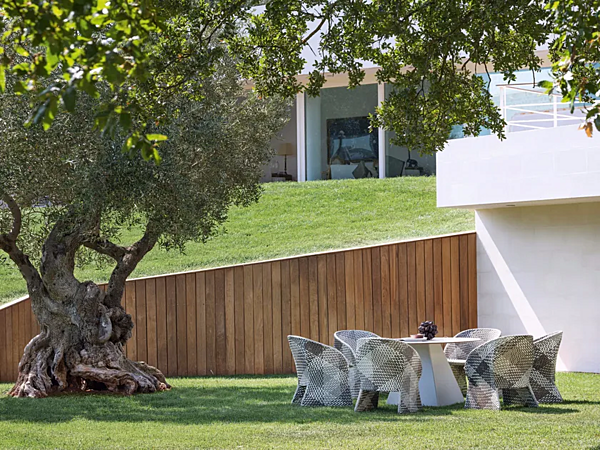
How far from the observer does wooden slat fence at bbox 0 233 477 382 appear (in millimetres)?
11992

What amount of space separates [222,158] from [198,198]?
857mm

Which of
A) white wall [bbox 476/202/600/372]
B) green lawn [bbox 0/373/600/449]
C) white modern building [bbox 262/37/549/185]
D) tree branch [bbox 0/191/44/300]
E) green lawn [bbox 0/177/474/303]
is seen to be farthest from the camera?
white modern building [bbox 262/37/549/185]

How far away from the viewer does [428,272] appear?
13203mm

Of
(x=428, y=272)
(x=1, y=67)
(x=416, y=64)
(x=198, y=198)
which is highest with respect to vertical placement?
(x=416, y=64)

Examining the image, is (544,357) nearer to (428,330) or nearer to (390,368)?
(428,330)

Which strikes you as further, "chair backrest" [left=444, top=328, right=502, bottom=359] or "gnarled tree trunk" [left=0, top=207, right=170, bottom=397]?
"chair backrest" [left=444, top=328, right=502, bottom=359]

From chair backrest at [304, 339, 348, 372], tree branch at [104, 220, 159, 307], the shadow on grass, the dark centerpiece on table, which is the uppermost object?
tree branch at [104, 220, 159, 307]

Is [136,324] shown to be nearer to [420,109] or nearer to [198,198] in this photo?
[198,198]

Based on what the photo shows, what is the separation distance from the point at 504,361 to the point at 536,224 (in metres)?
5.31

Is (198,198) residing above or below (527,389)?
above

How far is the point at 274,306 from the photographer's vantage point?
1247cm

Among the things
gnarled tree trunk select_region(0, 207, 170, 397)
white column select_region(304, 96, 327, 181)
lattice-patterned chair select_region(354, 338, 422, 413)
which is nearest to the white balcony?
lattice-patterned chair select_region(354, 338, 422, 413)

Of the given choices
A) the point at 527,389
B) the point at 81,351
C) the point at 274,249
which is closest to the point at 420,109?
the point at 527,389

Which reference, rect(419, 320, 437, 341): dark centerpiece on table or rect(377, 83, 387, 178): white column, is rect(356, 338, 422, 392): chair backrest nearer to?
rect(419, 320, 437, 341): dark centerpiece on table
